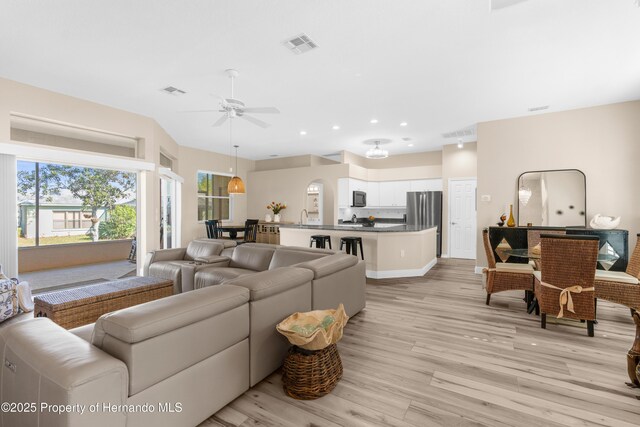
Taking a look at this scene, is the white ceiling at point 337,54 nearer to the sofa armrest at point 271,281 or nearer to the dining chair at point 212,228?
the sofa armrest at point 271,281

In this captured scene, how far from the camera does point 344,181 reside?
8250 mm

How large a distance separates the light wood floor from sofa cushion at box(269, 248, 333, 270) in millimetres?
895

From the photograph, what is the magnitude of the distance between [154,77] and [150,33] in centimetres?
109

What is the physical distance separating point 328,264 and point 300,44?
88.3 inches

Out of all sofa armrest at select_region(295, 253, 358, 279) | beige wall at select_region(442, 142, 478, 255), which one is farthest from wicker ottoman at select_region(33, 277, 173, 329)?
beige wall at select_region(442, 142, 478, 255)

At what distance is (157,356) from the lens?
147 centimetres

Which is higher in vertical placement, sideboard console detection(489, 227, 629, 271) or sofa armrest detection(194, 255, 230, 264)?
sideboard console detection(489, 227, 629, 271)

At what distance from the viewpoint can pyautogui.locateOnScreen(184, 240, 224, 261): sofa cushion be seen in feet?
14.7

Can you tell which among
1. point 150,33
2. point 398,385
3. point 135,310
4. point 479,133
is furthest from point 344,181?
point 135,310

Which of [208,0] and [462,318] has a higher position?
[208,0]

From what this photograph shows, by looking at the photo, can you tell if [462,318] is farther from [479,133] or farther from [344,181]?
[344,181]

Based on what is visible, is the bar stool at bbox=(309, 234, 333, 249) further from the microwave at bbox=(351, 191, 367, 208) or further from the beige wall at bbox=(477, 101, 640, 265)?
the beige wall at bbox=(477, 101, 640, 265)

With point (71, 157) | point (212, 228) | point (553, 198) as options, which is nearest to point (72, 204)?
point (212, 228)

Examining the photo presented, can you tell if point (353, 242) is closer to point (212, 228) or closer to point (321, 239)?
point (321, 239)
